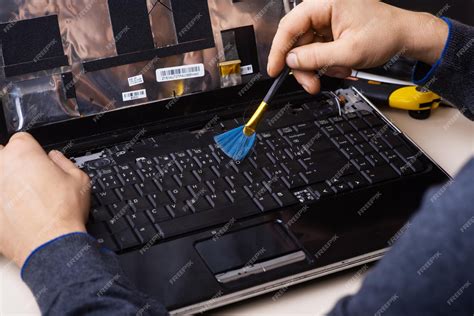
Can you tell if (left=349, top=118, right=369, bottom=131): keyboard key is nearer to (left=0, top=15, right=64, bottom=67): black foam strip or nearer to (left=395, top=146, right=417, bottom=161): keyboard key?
(left=395, top=146, right=417, bottom=161): keyboard key

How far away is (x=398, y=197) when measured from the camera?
908mm

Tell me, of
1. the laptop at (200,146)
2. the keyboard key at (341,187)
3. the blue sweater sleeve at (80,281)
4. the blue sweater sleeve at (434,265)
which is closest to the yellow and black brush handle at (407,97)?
the laptop at (200,146)

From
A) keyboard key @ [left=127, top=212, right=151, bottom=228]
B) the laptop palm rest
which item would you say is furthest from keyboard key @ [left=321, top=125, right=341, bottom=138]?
keyboard key @ [left=127, top=212, right=151, bottom=228]

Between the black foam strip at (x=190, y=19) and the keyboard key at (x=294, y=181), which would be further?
the black foam strip at (x=190, y=19)

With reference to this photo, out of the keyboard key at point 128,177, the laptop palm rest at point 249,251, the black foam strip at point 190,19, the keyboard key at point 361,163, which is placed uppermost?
the black foam strip at point 190,19

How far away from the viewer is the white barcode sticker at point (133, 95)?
1.04 meters

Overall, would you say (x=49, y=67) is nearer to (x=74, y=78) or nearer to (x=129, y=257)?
(x=74, y=78)

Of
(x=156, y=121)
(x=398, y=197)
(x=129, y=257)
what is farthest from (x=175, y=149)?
(x=398, y=197)

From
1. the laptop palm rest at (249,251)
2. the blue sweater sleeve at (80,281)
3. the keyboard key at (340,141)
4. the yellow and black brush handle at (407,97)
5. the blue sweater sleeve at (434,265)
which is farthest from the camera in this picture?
the yellow and black brush handle at (407,97)

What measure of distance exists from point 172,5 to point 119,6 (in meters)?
0.08

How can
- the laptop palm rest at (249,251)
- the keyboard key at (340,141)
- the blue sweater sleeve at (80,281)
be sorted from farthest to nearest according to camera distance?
1. the keyboard key at (340,141)
2. the laptop palm rest at (249,251)
3. the blue sweater sleeve at (80,281)

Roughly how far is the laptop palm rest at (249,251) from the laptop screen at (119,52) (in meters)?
0.31

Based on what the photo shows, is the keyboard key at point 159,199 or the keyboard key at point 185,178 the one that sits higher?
the keyboard key at point 185,178

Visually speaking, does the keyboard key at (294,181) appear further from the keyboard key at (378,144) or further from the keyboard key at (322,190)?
the keyboard key at (378,144)
